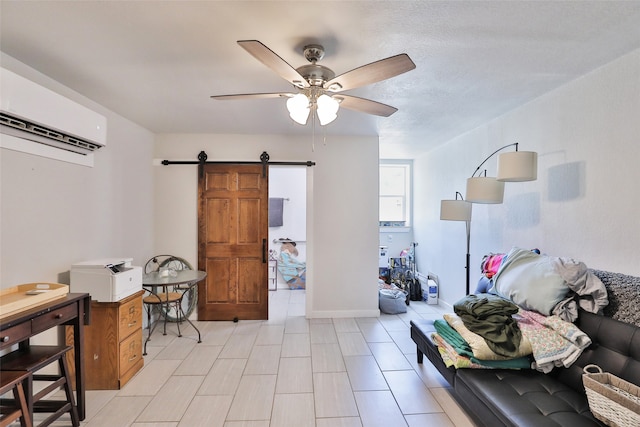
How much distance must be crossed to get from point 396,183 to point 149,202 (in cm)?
435

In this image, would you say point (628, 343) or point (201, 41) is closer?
point (628, 343)

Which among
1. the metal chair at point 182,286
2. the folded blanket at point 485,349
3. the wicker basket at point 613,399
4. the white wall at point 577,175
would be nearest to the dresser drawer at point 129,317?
the metal chair at point 182,286

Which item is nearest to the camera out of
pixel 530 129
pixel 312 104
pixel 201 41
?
pixel 201 41

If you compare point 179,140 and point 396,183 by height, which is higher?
point 179,140

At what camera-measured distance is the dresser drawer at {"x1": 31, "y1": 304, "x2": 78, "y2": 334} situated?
183 centimetres

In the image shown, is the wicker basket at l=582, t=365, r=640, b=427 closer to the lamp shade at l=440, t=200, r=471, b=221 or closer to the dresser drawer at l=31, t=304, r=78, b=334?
the lamp shade at l=440, t=200, r=471, b=221

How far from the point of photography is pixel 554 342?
1930 mm

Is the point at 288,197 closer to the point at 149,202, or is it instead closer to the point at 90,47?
the point at 149,202

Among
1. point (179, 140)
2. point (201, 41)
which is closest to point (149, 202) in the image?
point (179, 140)

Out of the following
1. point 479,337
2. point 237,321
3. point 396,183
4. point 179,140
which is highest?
point 179,140

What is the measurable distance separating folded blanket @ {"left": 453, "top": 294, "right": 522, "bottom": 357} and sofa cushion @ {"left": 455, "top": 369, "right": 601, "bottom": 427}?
168 millimetres

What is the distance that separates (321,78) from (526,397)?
224cm

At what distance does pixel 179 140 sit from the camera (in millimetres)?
4133

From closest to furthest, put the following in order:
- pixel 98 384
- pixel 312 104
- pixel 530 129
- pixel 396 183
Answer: pixel 312 104, pixel 98 384, pixel 530 129, pixel 396 183
